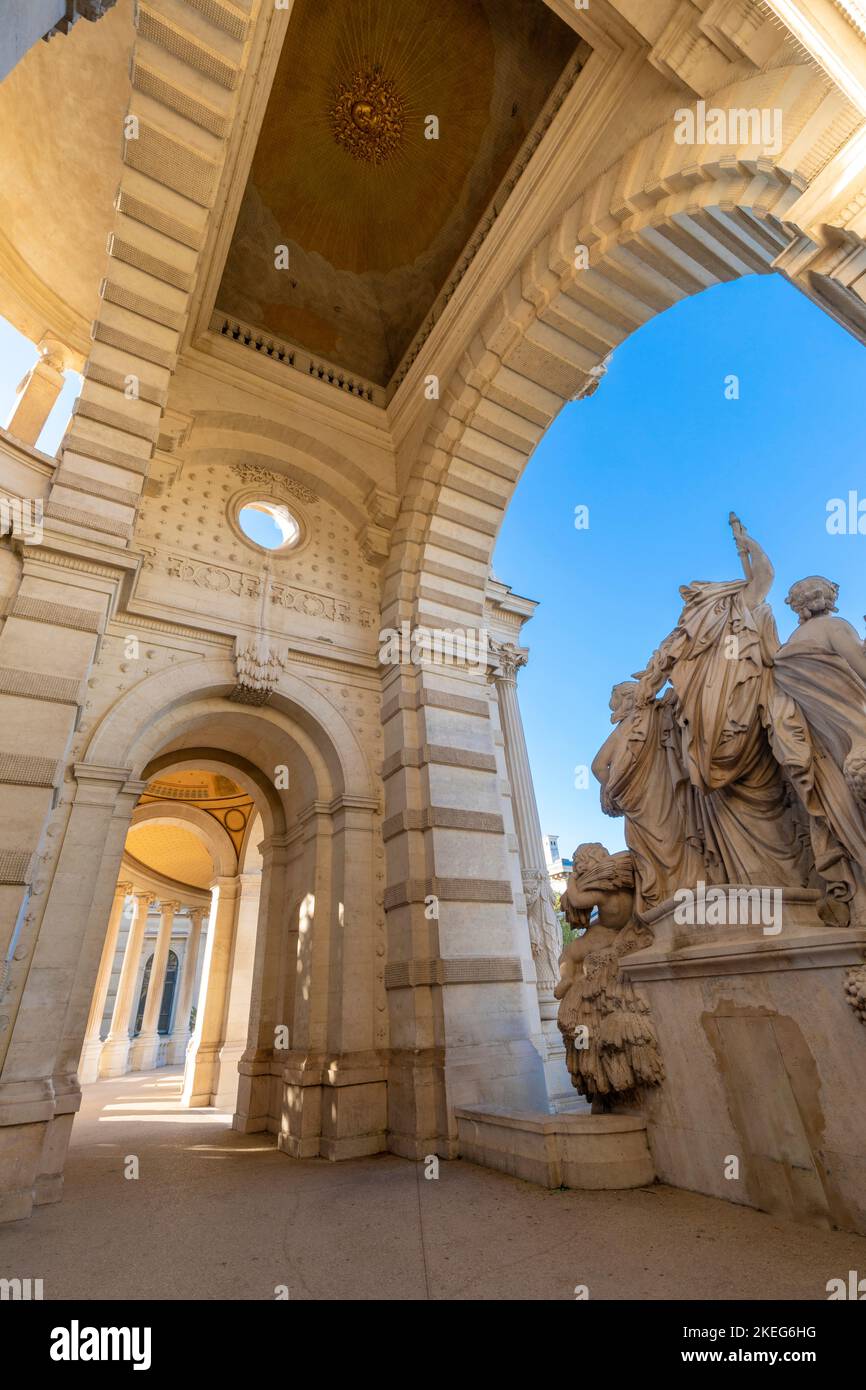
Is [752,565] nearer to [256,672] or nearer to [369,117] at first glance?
[256,672]

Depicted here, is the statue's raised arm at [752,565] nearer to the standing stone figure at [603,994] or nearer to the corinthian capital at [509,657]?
the standing stone figure at [603,994]

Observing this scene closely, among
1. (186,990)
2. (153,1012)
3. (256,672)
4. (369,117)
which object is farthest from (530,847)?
(153,1012)

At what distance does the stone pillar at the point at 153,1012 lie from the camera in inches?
824

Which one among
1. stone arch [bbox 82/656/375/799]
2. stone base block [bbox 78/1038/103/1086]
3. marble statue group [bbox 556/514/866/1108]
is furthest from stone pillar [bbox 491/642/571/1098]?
stone base block [bbox 78/1038/103/1086]

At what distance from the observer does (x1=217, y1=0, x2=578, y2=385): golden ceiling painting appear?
330 inches

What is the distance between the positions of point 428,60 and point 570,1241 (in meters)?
12.9

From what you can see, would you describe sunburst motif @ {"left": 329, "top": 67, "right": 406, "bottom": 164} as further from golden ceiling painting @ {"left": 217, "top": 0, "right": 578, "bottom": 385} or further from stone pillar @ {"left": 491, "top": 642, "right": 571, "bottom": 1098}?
stone pillar @ {"left": 491, "top": 642, "right": 571, "bottom": 1098}

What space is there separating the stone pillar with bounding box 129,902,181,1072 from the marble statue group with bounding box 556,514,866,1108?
19.1 metres

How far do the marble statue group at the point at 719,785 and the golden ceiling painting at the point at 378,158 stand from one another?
7.79 metres

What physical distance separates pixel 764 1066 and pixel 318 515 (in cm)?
892

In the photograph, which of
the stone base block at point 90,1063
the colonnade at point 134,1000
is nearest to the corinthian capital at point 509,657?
the colonnade at point 134,1000
